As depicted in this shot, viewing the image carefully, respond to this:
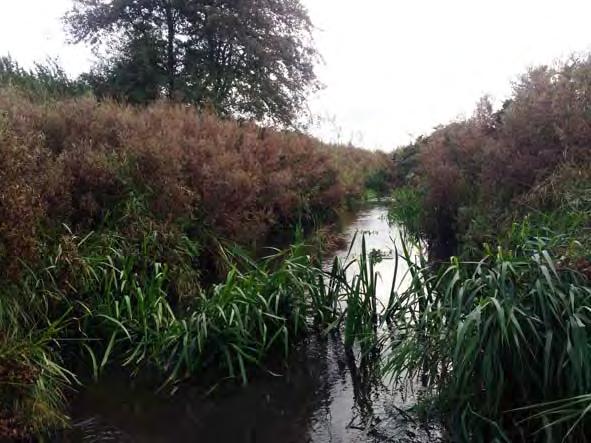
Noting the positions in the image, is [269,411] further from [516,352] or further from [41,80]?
[41,80]

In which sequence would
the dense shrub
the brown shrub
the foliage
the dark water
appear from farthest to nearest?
the foliage, the dense shrub, the brown shrub, the dark water

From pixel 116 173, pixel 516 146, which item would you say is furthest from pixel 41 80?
pixel 516 146

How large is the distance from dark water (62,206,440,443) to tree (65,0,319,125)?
13240mm

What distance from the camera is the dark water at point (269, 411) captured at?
12.6 feet

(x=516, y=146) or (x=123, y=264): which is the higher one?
(x=516, y=146)

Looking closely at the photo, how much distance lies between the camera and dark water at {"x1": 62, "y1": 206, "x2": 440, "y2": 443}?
385 cm

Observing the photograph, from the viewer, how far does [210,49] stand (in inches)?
715

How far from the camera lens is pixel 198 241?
7199 mm

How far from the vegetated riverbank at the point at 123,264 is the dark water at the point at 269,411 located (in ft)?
0.72

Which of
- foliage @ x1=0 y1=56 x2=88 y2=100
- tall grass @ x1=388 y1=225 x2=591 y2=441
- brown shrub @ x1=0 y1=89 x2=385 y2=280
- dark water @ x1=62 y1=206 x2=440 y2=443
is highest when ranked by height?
foliage @ x1=0 y1=56 x2=88 y2=100

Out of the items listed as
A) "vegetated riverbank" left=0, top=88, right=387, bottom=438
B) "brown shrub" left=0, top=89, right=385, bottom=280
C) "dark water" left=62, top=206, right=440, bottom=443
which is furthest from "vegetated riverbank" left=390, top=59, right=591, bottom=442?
"brown shrub" left=0, top=89, right=385, bottom=280

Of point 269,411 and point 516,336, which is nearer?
point 516,336

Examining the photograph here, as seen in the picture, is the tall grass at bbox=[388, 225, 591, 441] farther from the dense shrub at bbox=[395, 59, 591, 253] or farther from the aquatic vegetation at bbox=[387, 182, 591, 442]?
the dense shrub at bbox=[395, 59, 591, 253]

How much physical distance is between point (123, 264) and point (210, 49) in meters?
14.1
